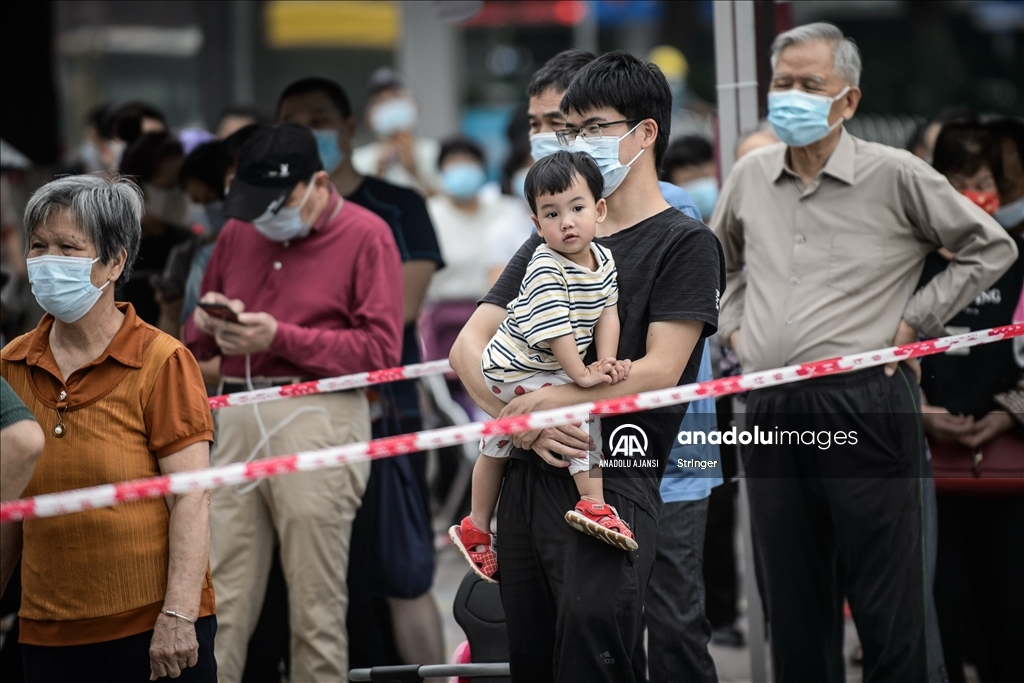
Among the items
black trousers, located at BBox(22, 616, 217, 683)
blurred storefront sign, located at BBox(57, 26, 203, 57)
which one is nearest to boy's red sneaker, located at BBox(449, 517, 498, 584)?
black trousers, located at BBox(22, 616, 217, 683)

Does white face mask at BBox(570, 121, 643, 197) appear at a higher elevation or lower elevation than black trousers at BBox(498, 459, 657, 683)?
higher

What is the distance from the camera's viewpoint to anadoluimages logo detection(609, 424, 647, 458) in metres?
3.09

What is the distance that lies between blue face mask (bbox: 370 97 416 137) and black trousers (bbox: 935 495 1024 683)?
5.95m

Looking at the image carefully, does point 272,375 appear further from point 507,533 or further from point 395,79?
point 395,79

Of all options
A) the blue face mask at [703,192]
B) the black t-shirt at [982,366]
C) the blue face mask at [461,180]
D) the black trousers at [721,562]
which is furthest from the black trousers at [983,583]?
the blue face mask at [461,180]

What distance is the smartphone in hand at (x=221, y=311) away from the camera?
14.2ft

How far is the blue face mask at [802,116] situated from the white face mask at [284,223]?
165cm

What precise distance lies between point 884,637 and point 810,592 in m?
0.30

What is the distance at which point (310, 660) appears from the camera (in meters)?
4.56

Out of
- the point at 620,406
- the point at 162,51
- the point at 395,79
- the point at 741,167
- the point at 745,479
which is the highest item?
the point at 162,51

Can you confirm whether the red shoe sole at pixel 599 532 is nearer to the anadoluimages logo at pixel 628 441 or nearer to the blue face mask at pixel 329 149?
the anadoluimages logo at pixel 628 441

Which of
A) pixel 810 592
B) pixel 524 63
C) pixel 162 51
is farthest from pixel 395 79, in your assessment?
pixel 524 63

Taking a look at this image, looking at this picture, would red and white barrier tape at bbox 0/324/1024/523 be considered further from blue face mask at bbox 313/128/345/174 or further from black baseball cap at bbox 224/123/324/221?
blue face mask at bbox 313/128/345/174

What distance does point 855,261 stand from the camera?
13.7 ft
